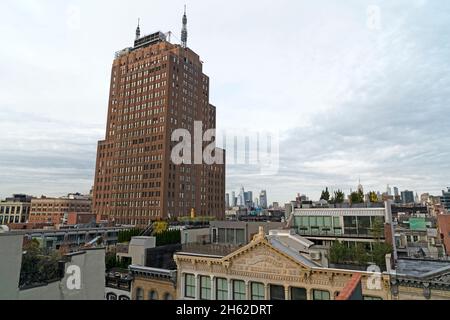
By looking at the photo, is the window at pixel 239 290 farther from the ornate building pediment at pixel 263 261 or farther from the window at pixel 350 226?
the window at pixel 350 226

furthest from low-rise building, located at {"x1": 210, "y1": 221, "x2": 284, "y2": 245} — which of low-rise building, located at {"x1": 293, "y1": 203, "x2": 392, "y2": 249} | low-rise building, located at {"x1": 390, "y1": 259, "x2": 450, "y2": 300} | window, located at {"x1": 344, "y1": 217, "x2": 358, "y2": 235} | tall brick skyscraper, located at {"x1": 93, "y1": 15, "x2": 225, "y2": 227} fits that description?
tall brick skyscraper, located at {"x1": 93, "y1": 15, "x2": 225, "y2": 227}

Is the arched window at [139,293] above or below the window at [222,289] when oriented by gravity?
below

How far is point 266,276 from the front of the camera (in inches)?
899

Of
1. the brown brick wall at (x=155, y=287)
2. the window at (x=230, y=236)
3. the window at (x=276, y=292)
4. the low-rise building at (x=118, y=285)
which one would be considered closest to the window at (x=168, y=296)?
the brown brick wall at (x=155, y=287)

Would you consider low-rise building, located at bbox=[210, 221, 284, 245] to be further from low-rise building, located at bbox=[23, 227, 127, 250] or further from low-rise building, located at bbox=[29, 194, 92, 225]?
low-rise building, located at bbox=[29, 194, 92, 225]

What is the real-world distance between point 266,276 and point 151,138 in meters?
90.6

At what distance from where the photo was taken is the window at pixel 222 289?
24625 millimetres

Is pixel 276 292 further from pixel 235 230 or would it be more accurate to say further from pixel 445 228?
pixel 445 228

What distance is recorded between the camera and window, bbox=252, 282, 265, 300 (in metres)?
23.0

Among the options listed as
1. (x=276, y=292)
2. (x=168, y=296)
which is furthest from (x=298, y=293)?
(x=168, y=296)
